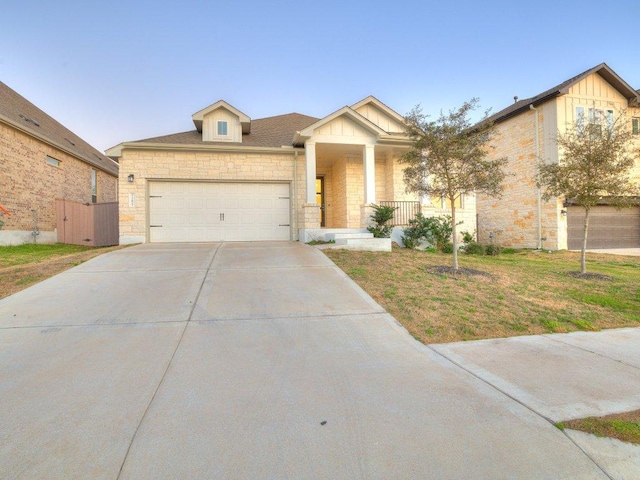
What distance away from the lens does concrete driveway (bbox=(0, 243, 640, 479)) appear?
2002 mm

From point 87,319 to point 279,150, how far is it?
898 cm

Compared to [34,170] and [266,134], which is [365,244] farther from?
[34,170]

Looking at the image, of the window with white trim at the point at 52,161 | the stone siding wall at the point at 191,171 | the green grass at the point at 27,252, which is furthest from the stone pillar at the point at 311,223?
the window with white trim at the point at 52,161

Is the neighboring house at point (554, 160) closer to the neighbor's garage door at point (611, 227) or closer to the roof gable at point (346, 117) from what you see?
the neighbor's garage door at point (611, 227)

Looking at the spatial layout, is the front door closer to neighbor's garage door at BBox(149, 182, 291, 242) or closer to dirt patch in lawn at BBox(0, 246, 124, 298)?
neighbor's garage door at BBox(149, 182, 291, 242)

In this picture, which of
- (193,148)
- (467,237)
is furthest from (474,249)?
(193,148)

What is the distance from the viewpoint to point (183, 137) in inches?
497

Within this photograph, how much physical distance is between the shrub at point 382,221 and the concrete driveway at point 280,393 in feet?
19.1

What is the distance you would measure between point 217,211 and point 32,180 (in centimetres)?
897

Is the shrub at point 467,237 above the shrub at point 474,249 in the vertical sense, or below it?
above

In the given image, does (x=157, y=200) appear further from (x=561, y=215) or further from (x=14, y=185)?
(x=561, y=215)

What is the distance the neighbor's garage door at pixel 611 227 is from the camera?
14.9 meters

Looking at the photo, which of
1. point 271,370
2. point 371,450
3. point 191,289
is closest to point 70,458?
point 271,370

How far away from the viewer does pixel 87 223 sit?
15070mm
